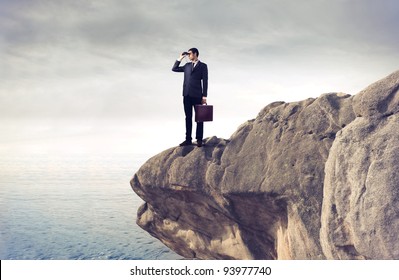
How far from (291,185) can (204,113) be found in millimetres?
3951

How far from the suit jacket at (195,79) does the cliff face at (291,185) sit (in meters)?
2.64

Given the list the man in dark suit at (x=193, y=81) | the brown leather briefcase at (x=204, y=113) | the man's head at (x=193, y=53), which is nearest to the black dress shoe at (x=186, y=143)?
the man in dark suit at (x=193, y=81)

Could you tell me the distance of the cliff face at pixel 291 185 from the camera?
9.74 m

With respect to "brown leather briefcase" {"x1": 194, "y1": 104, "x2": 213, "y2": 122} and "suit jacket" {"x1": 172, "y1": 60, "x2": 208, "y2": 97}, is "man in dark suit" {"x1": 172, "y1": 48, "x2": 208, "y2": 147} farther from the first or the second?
"brown leather briefcase" {"x1": 194, "y1": 104, "x2": 213, "y2": 122}

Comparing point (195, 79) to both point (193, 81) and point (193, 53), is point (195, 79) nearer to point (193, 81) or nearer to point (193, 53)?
point (193, 81)

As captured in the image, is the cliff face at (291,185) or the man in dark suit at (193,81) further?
the man in dark suit at (193,81)

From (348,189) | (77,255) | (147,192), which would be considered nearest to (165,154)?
(147,192)

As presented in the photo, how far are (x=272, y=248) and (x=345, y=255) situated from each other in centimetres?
502

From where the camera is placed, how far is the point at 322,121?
44.4ft

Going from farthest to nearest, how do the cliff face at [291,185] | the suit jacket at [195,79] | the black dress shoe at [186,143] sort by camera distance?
the black dress shoe at [186,143] → the suit jacket at [195,79] → the cliff face at [291,185]

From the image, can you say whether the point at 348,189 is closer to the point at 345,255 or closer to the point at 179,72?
the point at 345,255

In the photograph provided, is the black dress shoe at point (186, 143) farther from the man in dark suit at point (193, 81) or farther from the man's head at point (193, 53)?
the man's head at point (193, 53)

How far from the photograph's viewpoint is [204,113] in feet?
45.1

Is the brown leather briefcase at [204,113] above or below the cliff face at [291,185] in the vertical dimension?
above
